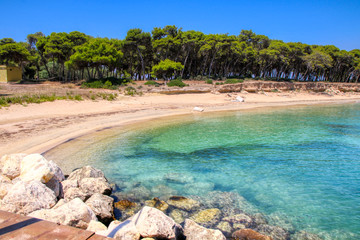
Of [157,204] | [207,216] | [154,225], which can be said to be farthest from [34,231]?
[207,216]

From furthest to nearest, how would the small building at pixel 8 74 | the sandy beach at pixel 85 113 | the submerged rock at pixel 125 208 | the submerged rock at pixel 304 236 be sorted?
the small building at pixel 8 74 → the sandy beach at pixel 85 113 → the submerged rock at pixel 125 208 → the submerged rock at pixel 304 236

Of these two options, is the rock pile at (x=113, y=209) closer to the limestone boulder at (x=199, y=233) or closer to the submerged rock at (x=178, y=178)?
the limestone boulder at (x=199, y=233)

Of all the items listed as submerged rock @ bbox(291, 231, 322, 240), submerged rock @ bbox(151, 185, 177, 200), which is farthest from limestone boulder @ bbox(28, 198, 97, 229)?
submerged rock @ bbox(291, 231, 322, 240)

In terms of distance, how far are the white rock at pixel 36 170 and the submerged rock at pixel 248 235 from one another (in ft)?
15.6

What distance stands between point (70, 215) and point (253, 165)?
676 centimetres

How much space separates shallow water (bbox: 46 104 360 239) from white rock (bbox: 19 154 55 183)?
2.21 metres

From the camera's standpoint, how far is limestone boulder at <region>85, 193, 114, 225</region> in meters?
5.30

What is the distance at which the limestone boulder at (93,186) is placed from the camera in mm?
6341

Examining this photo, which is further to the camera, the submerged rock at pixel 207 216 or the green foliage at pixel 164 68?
the green foliage at pixel 164 68

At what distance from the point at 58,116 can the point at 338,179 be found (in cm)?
1620

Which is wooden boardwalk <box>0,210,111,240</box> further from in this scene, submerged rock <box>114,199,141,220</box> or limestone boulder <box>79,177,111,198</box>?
limestone boulder <box>79,177,111,198</box>

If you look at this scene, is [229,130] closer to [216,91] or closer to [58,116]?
[58,116]

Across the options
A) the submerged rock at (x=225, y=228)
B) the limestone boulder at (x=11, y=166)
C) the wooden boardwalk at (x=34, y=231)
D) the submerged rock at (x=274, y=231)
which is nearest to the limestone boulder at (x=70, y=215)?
the wooden boardwalk at (x=34, y=231)

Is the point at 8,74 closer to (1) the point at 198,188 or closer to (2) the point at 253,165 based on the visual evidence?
(1) the point at 198,188
